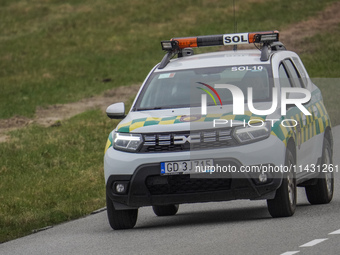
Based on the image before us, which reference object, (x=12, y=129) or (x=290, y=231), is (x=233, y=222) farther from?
(x=12, y=129)

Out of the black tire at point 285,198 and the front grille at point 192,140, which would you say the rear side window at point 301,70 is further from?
the front grille at point 192,140

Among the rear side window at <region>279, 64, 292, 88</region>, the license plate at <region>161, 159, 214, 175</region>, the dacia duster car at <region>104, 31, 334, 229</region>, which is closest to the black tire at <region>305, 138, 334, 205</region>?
the dacia duster car at <region>104, 31, 334, 229</region>

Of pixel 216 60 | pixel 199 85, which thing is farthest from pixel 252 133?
pixel 216 60

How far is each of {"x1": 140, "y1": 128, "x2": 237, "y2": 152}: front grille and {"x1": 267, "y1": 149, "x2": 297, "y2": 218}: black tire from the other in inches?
26.5

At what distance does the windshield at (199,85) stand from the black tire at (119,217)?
1.24 m

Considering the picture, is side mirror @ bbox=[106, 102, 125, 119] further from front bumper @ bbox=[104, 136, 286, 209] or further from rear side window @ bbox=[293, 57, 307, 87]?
rear side window @ bbox=[293, 57, 307, 87]

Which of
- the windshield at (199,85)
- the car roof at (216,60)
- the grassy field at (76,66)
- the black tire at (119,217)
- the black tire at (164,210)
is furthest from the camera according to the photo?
the grassy field at (76,66)

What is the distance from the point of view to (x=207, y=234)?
10.5 metres

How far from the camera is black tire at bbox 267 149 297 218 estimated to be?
36.2 ft

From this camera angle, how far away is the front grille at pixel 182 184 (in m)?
10.9

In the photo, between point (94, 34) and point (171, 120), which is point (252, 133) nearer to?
point (171, 120)

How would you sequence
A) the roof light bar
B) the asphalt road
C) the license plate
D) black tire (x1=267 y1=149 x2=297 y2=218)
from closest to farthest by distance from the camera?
the asphalt road → the license plate → black tire (x1=267 y1=149 x2=297 y2=218) → the roof light bar

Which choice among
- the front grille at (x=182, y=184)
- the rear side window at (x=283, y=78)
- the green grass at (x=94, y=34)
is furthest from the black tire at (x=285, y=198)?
the green grass at (x=94, y=34)

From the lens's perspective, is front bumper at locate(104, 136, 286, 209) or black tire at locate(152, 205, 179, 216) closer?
front bumper at locate(104, 136, 286, 209)
